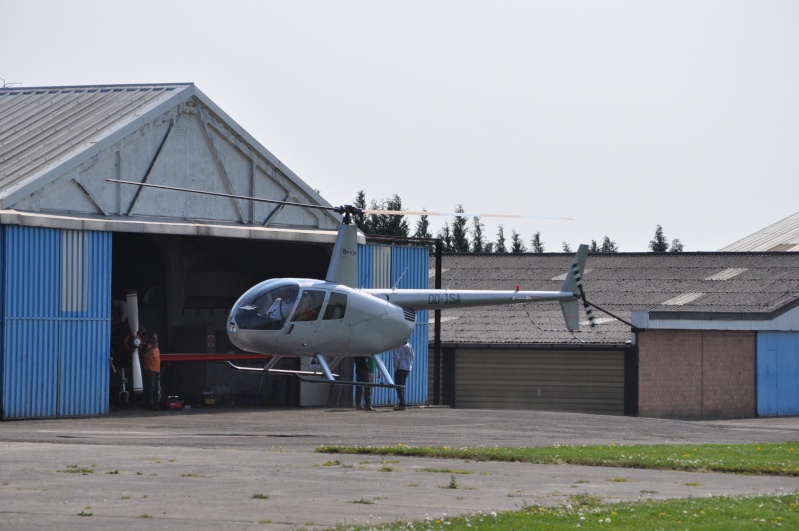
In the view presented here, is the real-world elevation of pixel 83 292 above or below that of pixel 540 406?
above

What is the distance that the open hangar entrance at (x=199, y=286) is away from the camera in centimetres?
3622

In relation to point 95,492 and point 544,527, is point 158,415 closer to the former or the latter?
A: point 95,492

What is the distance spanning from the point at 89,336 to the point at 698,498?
58.1ft

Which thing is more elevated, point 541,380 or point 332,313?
point 332,313

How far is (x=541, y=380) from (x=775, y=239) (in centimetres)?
2427

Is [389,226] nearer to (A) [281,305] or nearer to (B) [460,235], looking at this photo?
(B) [460,235]

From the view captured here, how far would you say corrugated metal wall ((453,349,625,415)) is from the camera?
129ft

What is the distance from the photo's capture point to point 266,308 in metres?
25.7

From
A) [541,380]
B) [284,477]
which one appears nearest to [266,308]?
[284,477]

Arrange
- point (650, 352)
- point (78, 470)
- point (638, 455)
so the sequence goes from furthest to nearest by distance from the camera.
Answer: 1. point (650, 352)
2. point (638, 455)
3. point (78, 470)

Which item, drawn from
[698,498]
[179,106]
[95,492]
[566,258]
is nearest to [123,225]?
[179,106]

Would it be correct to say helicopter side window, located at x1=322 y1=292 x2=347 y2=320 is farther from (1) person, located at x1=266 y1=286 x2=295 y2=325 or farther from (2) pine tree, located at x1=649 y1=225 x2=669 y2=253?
(2) pine tree, located at x1=649 y1=225 x2=669 y2=253

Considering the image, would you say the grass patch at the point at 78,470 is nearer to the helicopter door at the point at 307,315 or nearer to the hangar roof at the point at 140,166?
the helicopter door at the point at 307,315

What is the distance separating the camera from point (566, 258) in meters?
49.2
